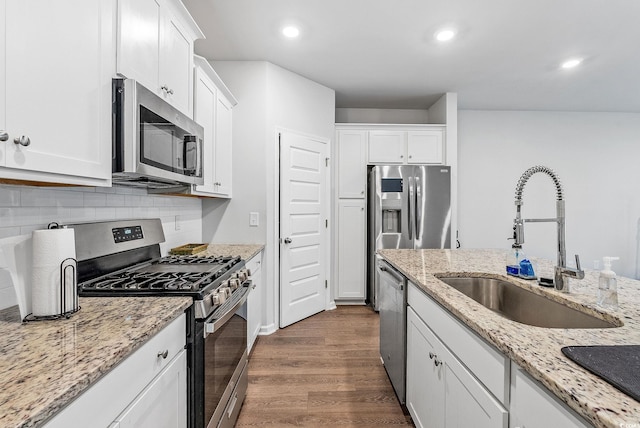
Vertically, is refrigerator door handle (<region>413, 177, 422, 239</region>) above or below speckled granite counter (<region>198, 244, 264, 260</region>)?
above

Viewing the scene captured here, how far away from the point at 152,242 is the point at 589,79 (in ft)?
15.8

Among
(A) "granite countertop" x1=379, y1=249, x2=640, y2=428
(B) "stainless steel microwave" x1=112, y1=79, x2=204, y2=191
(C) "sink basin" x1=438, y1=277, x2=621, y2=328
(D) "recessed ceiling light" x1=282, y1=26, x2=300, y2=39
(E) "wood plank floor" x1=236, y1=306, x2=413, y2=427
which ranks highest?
(D) "recessed ceiling light" x1=282, y1=26, x2=300, y2=39

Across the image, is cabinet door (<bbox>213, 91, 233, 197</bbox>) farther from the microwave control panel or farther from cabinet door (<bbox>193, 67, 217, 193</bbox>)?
the microwave control panel

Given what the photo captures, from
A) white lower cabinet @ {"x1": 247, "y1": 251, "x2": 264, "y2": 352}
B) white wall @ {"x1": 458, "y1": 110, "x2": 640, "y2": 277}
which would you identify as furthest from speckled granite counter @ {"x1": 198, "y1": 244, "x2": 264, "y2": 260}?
white wall @ {"x1": 458, "y1": 110, "x2": 640, "y2": 277}

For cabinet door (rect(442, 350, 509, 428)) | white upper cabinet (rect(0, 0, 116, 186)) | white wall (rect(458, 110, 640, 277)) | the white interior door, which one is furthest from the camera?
white wall (rect(458, 110, 640, 277))

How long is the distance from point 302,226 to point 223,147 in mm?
1163

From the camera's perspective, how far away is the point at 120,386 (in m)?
0.82

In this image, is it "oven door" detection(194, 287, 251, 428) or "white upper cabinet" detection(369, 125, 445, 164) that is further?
"white upper cabinet" detection(369, 125, 445, 164)

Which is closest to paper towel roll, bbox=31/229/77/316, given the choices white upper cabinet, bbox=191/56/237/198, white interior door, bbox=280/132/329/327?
white upper cabinet, bbox=191/56/237/198

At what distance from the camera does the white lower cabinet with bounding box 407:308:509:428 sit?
1.00 meters

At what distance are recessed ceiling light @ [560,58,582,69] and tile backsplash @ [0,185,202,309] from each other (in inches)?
158

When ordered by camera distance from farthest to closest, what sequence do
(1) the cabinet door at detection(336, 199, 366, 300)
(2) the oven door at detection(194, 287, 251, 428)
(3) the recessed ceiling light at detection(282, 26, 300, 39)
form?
(1) the cabinet door at detection(336, 199, 366, 300), (3) the recessed ceiling light at detection(282, 26, 300, 39), (2) the oven door at detection(194, 287, 251, 428)

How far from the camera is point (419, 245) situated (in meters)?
3.86

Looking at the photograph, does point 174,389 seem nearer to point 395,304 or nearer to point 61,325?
point 61,325
